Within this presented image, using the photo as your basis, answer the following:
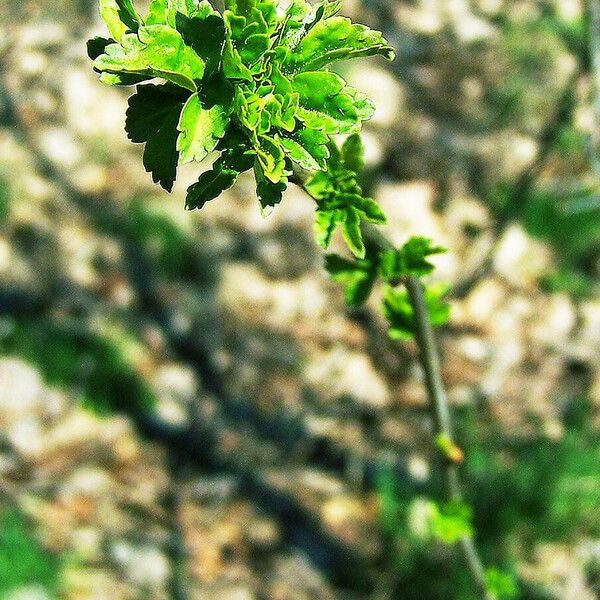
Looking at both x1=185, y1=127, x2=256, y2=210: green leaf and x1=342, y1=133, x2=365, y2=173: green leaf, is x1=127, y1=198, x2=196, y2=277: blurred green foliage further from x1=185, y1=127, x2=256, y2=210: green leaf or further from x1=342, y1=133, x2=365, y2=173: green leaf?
x1=185, y1=127, x2=256, y2=210: green leaf

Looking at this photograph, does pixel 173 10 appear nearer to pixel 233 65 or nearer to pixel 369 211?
pixel 233 65

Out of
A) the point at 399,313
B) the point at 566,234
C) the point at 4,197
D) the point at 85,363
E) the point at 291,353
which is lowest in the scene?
the point at 399,313

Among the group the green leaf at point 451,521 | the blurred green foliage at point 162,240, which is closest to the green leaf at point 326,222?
the green leaf at point 451,521

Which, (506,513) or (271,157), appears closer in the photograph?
(271,157)

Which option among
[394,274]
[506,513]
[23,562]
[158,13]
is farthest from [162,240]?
[158,13]

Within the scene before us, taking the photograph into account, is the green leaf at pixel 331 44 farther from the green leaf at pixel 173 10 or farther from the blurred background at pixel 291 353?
the blurred background at pixel 291 353

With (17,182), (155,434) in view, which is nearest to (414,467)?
(155,434)

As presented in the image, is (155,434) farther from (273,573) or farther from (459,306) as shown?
(459,306)
